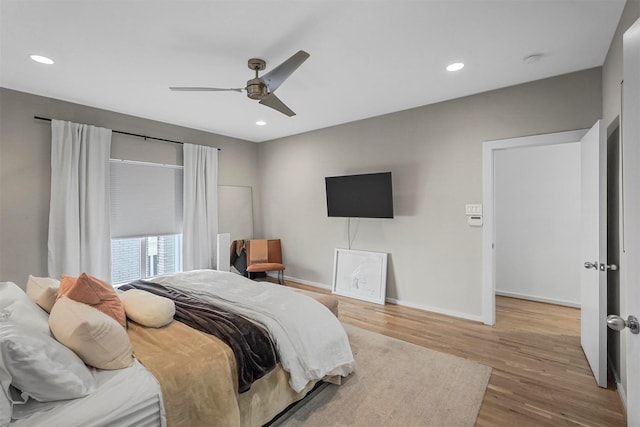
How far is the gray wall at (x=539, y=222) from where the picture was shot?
4.12 metres

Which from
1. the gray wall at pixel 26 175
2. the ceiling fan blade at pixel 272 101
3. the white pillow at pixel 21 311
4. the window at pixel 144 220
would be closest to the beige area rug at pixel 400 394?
the white pillow at pixel 21 311

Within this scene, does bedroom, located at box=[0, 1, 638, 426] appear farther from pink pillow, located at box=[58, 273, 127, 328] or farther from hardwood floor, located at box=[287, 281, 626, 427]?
pink pillow, located at box=[58, 273, 127, 328]

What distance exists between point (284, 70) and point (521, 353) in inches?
127

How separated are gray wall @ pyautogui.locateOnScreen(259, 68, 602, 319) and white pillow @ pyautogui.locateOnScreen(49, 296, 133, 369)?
11.1 feet

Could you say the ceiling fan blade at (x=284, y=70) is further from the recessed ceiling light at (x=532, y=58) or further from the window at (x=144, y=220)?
the window at (x=144, y=220)

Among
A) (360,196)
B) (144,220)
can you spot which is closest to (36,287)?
(144,220)

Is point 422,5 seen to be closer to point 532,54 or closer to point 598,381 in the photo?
point 532,54

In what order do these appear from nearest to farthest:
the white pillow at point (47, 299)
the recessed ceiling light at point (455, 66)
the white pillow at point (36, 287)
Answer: the white pillow at point (47, 299) → the white pillow at point (36, 287) → the recessed ceiling light at point (455, 66)

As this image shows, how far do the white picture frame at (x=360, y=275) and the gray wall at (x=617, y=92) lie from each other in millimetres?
2390

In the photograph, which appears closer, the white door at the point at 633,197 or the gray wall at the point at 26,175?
the white door at the point at 633,197

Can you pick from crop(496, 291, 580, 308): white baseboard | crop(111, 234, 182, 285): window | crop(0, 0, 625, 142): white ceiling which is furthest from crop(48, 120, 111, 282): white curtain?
→ crop(496, 291, 580, 308): white baseboard

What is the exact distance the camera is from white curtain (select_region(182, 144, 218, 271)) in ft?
15.4

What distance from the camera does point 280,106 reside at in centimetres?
273

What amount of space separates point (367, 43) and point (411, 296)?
10.2ft
